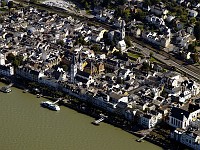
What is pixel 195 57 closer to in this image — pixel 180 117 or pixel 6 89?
pixel 180 117

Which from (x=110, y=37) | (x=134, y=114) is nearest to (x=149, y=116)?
(x=134, y=114)

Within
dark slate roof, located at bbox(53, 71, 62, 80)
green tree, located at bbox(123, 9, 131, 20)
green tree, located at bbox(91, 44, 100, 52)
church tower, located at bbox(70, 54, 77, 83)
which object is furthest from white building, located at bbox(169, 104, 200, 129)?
green tree, located at bbox(123, 9, 131, 20)

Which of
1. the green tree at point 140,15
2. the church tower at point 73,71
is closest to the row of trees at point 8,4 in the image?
the green tree at point 140,15

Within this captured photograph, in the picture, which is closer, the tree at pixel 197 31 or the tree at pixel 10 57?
the tree at pixel 10 57

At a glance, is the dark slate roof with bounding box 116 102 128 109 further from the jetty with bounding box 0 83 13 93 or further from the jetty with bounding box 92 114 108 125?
the jetty with bounding box 0 83 13 93

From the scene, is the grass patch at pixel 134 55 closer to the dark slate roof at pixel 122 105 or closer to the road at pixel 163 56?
the road at pixel 163 56

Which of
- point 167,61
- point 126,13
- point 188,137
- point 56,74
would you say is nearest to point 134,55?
point 167,61

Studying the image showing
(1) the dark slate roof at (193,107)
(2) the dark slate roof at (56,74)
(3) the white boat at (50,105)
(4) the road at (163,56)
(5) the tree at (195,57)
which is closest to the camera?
(1) the dark slate roof at (193,107)

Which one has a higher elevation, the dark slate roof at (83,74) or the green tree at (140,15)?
the green tree at (140,15)

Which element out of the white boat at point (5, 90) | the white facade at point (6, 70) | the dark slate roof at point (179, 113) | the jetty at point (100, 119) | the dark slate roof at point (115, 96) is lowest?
the white boat at point (5, 90)

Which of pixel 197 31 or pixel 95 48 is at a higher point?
pixel 197 31

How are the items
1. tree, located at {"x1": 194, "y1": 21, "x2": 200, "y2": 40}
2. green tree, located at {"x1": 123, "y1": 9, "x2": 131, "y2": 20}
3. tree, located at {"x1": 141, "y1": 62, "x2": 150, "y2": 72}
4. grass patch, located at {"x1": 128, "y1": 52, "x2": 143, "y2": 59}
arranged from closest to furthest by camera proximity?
tree, located at {"x1": 141, "y1": 62, "x2": 150, "y2": 72}
grass patch, located at {"x1": 128, "y1": 52, "x2": 143, "y2": 59}
tree, located at {"x1": 194, "y1": 21, "x2": 200, "y2": 40}
green tree, located at {"x1": 123, "y1": 9, "x2": 131, "y2": 20}
